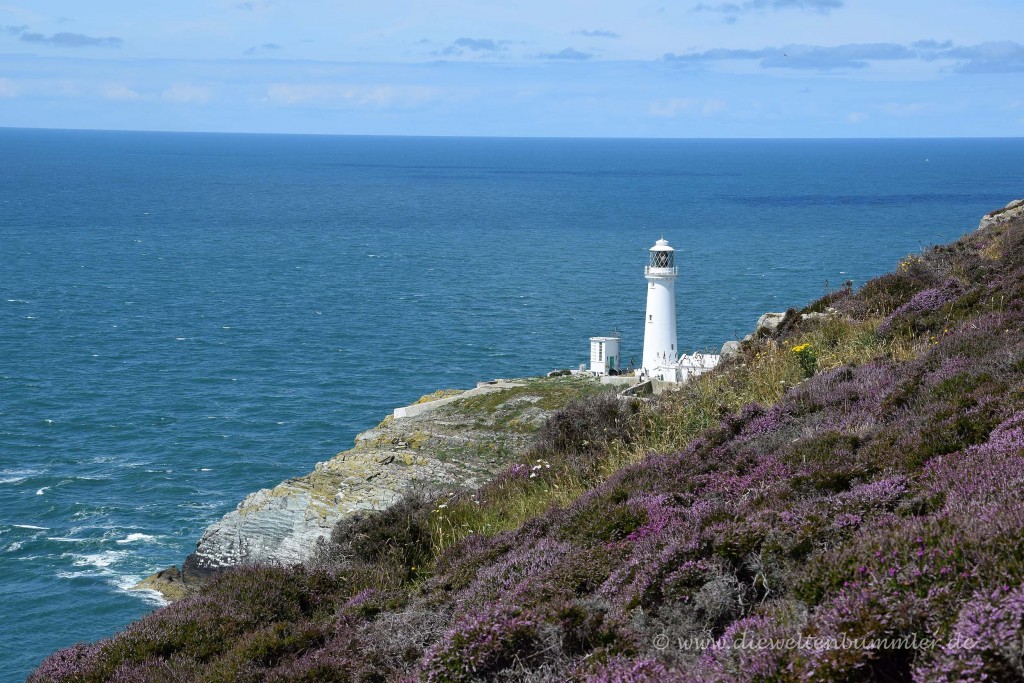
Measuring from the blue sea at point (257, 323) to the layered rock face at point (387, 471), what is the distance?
9.10 metres

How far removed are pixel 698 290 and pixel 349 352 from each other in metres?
28.1

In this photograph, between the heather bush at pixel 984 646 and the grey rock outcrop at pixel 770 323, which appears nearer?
the heather bush at pixel 984 646

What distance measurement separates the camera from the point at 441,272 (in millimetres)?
88375

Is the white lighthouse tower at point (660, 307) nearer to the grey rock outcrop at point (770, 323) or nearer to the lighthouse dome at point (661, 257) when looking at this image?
the lighthouse dome at point (661, 257)

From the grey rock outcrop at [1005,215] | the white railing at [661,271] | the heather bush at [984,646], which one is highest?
the grey rock outcrop at [1005,215]

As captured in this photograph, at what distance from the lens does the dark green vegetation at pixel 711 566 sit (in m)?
5.23

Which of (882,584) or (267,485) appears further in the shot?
(267,485)

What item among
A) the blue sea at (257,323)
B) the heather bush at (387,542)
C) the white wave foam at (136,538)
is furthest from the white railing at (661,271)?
the heather bush at (387,542)

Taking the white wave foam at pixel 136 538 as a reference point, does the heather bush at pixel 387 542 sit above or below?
above

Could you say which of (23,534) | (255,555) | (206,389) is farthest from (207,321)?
(255,555)

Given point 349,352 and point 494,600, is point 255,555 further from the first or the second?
point 349,352

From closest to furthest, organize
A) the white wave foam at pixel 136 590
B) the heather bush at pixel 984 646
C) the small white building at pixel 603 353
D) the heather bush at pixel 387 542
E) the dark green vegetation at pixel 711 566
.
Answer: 1. the heather bush at pixel 984 646
2. the dark green vegetation at pixel 711 566
3. the heather bush at pixel 387 542
4. the white wave foam at pixel 136 590
5. the small white building at pixel 603 353

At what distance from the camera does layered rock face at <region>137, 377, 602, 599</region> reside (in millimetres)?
16953

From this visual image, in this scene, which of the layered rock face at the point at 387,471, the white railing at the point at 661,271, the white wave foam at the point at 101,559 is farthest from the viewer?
the white railing at the point at 661,271
